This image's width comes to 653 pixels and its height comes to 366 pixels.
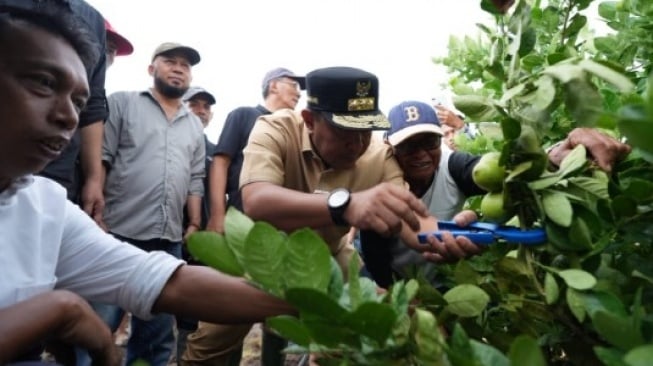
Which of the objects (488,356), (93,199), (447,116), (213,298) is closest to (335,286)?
Answer: (488,356)

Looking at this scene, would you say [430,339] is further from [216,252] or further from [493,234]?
[493,234]

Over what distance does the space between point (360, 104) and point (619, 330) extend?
1.27 m

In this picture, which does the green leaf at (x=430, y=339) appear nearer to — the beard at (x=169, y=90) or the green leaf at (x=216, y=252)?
the green leaf at (x=216, y=252)

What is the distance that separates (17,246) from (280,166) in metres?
0.79

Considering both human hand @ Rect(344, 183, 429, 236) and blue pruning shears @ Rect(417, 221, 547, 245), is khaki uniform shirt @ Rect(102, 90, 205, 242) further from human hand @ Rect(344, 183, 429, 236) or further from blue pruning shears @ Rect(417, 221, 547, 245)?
blue pruning shears @ Rect(417, 221, 547, 245)

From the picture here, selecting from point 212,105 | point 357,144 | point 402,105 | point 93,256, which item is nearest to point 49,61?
point 93,256

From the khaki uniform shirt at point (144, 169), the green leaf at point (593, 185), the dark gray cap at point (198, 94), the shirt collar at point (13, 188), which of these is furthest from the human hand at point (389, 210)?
the dark gray cap at point (198, 94)

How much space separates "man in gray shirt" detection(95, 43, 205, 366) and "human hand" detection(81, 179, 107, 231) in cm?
24

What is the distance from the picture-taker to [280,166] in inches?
64.6

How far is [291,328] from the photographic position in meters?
0.48

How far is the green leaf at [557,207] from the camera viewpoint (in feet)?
2.02

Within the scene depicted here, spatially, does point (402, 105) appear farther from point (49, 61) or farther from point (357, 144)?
point (49, 61)

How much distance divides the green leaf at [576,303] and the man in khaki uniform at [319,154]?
2.49ft

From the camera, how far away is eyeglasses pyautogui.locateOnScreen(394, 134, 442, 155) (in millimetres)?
1737
